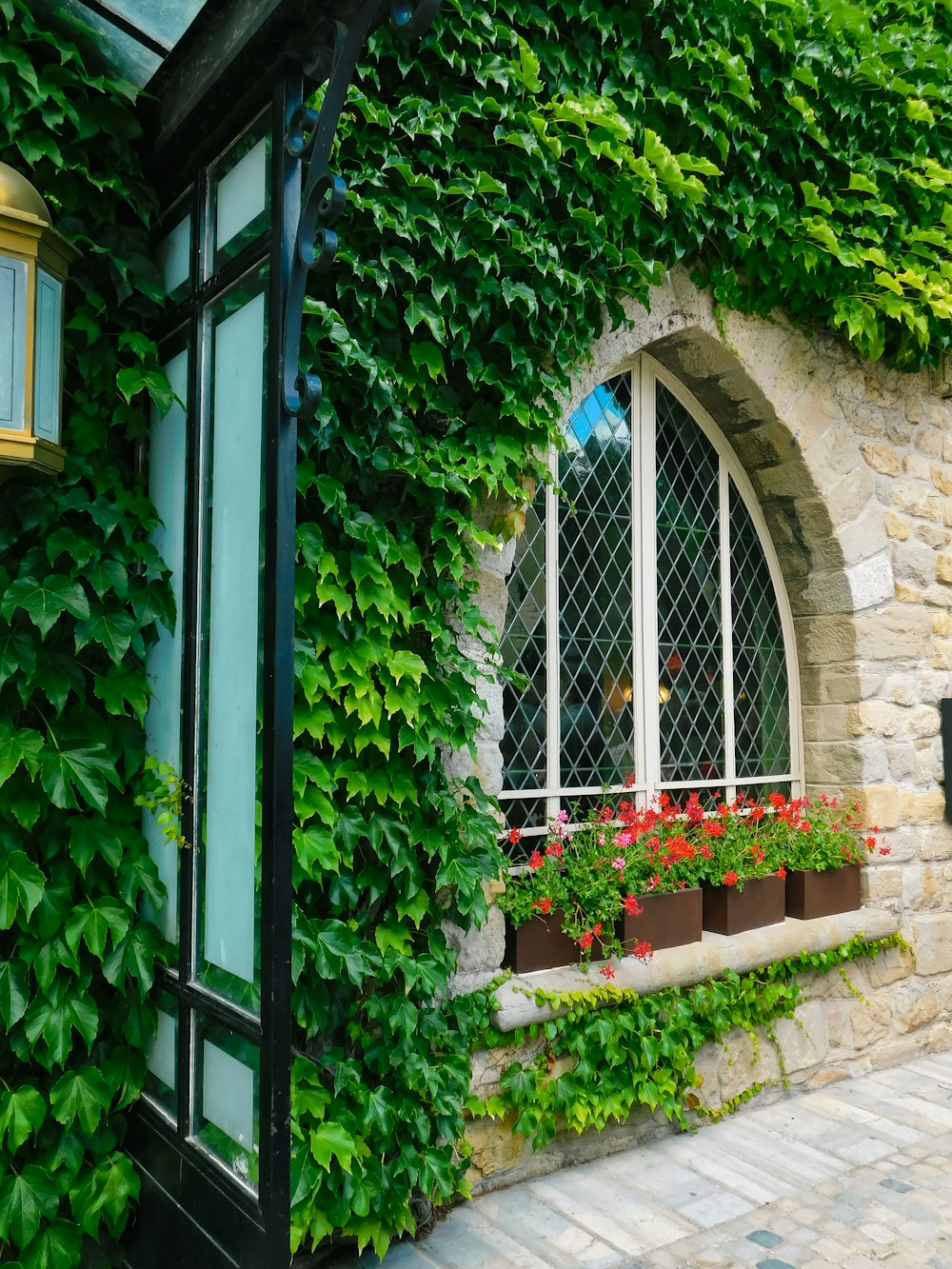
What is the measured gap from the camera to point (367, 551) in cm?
253

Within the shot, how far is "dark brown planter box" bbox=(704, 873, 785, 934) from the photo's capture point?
3523 millimetres

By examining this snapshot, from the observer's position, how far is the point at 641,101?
3184 millimetres

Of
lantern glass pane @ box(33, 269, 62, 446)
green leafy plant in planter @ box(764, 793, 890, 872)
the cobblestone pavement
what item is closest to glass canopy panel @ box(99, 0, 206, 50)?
lantern glass pane @ box(33, 269, 62, 446)

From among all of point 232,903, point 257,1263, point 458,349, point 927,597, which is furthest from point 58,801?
point 927,597

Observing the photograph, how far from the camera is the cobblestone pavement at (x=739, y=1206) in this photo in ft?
8.38

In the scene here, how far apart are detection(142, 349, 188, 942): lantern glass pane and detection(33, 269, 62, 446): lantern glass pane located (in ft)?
0.86

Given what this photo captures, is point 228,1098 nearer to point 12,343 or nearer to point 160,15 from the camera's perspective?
point 12,343

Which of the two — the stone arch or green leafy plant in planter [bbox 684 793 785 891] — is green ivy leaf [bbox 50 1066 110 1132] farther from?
the stone arch

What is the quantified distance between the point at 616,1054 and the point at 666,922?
48 cm

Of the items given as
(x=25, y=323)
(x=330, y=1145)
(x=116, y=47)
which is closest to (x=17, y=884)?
(x=330, y=1145)

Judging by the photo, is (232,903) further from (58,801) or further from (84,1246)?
(84,1246)

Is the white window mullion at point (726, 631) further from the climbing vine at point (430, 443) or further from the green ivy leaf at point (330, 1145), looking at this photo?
the green ivy leaf at point (330, 1145)

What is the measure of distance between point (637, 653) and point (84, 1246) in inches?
98.1

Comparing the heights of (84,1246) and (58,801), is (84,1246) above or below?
below
